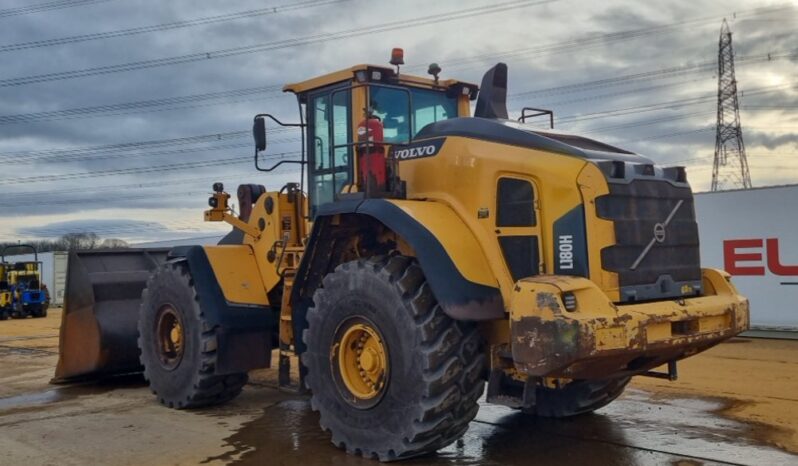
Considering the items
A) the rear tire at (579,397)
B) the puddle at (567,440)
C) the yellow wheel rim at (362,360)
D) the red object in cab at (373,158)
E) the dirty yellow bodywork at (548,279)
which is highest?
the red object in cab at (373,158)

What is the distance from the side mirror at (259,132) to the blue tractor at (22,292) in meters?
20.5

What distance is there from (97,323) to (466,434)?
4.87m

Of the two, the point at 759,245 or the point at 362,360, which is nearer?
the point at 362,360

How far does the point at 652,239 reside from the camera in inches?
224

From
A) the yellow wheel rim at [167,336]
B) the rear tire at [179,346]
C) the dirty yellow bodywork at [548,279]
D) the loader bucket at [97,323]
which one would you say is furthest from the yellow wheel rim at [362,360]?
the loader bucket at [97,323]

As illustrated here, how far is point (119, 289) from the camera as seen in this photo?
9.95 meters

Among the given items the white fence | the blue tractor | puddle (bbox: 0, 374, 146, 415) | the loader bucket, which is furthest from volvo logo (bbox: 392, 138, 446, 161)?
the blue tractor

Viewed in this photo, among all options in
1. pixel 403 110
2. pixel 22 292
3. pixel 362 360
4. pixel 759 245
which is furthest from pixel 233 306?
pixel 22 292

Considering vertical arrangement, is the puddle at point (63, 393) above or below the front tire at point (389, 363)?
below

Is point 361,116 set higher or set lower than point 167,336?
higher

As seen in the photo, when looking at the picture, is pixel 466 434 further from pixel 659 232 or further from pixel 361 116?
pixel 361 116

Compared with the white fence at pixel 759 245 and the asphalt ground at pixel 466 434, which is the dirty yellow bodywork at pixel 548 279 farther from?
the white fence at pixel 759 245

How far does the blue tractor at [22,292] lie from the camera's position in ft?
83.8

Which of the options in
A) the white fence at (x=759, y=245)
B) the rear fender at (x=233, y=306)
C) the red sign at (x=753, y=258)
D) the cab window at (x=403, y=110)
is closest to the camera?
the cab window at (x=403, y=110)
